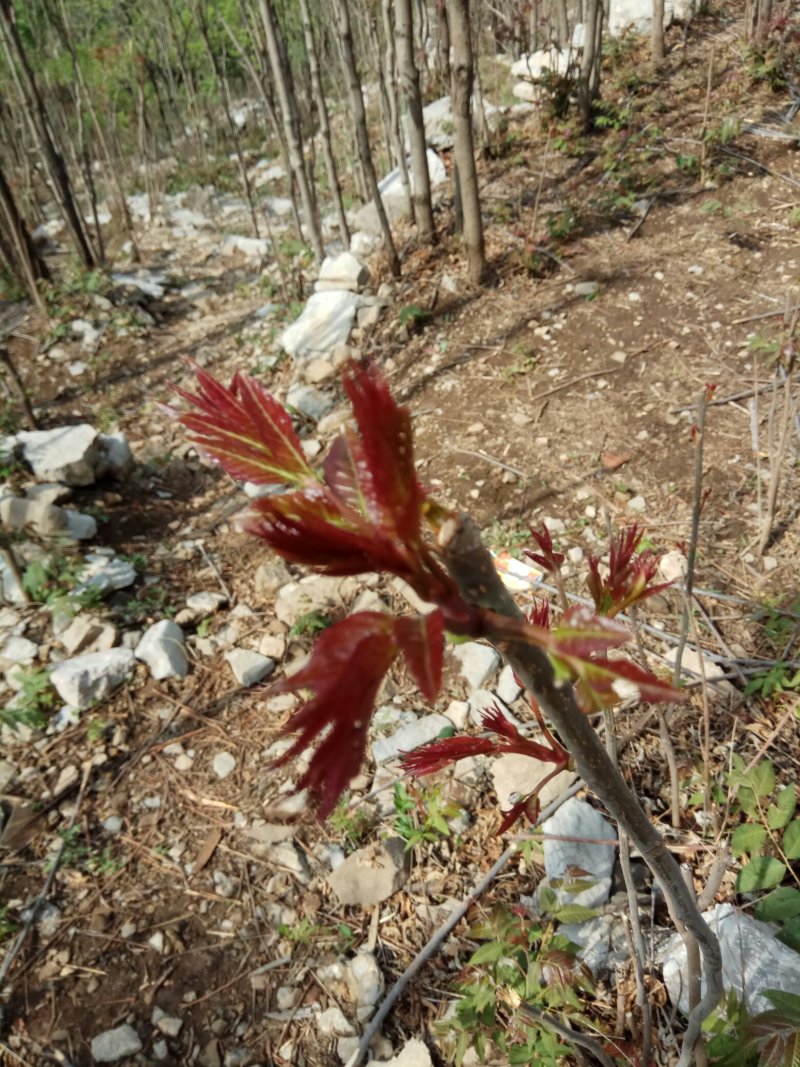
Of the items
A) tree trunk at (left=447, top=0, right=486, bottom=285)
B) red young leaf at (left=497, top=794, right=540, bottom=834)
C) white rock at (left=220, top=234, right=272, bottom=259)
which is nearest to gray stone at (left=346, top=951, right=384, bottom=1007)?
red young leaf at (left=497, top=794, right=540, bottom=834)

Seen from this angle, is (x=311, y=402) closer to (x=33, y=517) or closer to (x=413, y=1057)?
(x=33, y=517)

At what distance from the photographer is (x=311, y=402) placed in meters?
4.13

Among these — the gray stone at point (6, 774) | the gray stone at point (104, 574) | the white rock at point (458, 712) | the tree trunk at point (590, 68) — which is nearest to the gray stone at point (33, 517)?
the gray stone at point (104, 574)

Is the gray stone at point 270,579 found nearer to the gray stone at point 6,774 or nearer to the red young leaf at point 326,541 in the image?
the gray stone at point 6,774

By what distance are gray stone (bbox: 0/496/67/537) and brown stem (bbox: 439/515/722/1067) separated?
3.19m

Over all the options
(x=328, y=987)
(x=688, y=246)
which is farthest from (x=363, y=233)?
(x=328, y=987)

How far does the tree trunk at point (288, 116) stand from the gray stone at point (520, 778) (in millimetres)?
4676

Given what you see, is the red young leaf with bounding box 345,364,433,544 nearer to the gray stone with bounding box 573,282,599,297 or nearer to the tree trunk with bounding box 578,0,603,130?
the gray stone with bounding box 573,282,599,297

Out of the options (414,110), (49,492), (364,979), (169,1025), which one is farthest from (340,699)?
(414,110)

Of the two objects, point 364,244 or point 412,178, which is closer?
point 364,244

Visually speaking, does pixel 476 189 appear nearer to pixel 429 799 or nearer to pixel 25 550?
pixel 25 550

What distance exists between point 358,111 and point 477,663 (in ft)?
12.9

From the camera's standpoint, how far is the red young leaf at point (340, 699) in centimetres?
36

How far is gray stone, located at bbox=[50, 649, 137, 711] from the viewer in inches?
101
